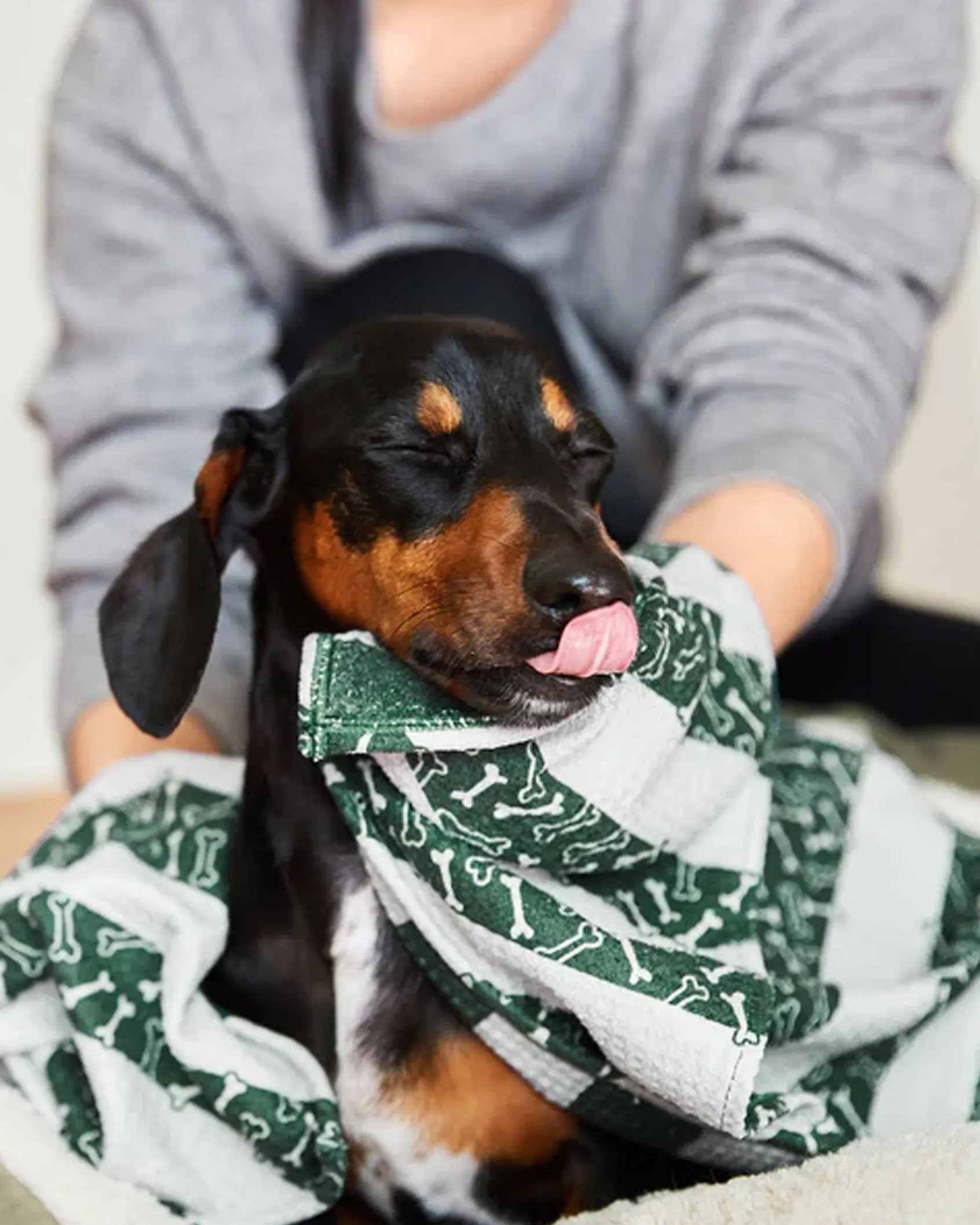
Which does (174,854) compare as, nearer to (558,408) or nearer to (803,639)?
(558,408)

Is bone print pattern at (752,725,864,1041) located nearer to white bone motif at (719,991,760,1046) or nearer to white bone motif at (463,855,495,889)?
white bone motif at (719,991,760,1046)

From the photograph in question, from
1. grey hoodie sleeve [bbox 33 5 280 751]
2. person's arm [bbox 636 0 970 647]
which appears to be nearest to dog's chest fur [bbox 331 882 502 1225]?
person's arm [bbox 636 0 970 647]

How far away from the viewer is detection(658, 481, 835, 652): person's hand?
1089 mm

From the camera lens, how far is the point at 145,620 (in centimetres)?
82

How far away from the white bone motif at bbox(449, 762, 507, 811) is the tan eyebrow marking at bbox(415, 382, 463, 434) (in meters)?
0.19

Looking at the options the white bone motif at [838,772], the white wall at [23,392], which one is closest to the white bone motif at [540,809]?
the white bone motif at [838,772]

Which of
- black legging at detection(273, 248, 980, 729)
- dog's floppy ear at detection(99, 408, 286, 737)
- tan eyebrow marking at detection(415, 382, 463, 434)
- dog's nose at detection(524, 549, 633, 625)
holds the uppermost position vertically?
tan eyebrow marking at detection(415, 382, 463, 434)

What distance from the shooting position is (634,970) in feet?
2.44

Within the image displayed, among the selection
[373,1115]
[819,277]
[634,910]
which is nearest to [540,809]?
[634,910]

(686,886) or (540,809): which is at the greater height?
(540,809)

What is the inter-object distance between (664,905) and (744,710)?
0.41 feet

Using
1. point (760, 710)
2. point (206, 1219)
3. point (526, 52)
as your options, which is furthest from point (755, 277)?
point (206, 1219)

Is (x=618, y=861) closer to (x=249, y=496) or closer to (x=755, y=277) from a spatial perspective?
(x=249, y=496)

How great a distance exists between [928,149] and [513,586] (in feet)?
2.82
